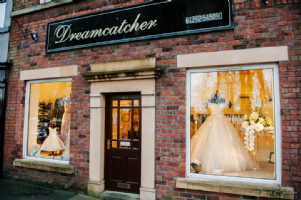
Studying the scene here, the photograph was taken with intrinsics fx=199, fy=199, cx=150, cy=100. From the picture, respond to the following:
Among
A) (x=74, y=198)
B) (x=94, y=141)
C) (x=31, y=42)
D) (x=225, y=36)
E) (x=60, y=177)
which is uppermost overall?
(x=31, y=42)

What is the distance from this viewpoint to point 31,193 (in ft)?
15.4

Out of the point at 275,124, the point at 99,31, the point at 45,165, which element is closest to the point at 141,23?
the point at 99,31

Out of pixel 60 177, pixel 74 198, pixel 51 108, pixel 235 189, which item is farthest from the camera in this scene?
pixel 51 108

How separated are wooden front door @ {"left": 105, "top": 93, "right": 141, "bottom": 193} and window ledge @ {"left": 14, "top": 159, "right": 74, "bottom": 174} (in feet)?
3.22

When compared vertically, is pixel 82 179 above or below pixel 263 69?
below

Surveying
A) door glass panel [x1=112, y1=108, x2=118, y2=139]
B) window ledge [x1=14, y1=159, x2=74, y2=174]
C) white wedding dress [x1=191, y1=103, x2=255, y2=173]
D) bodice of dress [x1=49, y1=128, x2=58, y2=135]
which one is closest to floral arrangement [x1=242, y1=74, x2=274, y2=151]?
white wedding dress [x1=191, y1=103, x2=255, y2=173]

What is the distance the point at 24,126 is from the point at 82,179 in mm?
2397

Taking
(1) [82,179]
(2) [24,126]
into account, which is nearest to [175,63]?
(1) [82,179]

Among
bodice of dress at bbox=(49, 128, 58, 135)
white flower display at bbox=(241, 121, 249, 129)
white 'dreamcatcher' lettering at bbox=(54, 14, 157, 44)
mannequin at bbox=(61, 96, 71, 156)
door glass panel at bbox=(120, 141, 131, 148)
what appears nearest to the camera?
white flower display at bbox=(241, 121, 249, 129)

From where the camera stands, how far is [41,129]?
5.56 metres

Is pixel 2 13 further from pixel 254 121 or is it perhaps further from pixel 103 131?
pixel 254 121

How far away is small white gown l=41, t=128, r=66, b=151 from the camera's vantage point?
5.30m

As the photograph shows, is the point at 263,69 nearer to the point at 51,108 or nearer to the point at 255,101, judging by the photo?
the point at 255,101

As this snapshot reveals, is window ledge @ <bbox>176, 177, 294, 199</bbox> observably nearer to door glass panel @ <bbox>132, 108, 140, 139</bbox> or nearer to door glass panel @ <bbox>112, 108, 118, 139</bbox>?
door glass panel @ <bbox>132, 108, 140, 139</bbox>
